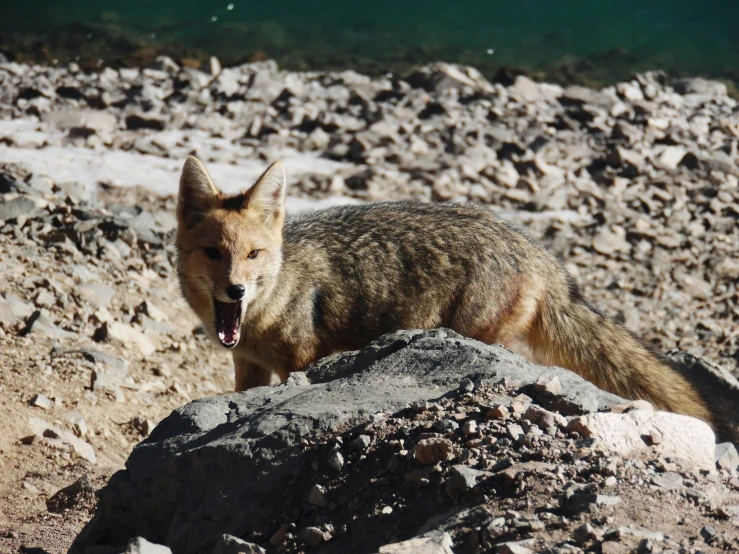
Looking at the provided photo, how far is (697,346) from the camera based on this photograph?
385 inches

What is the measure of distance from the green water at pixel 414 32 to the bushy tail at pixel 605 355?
10784 millimetres

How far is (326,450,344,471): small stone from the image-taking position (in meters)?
4.16

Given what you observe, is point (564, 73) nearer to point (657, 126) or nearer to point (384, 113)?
point (657, 126)

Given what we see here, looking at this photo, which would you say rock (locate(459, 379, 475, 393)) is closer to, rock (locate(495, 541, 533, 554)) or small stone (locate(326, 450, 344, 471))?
small stone (locate(326, 450, 344, 471))

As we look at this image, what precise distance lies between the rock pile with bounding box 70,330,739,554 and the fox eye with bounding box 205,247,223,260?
4.55 feet

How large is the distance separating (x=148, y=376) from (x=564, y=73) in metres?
12.1

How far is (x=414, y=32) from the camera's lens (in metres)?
18.2

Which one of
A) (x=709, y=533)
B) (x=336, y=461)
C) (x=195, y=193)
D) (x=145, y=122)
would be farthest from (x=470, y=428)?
(x=145, y=122)

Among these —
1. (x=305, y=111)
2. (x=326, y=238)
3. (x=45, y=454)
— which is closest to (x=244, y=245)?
(x=326, y=238)

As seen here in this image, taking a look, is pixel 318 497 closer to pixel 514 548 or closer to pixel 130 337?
pixel 514 548

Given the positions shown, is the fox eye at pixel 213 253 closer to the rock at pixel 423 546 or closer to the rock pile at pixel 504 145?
the rock at pixel 423 546

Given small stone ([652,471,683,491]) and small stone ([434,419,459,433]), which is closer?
small stone ([652,471,683,491])

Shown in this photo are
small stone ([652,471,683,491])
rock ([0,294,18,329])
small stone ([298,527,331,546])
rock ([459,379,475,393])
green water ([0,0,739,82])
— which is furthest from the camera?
green water ([0,0,739,82])

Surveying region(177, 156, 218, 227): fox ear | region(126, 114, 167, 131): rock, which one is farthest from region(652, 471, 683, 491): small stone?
region(126, 114, 167, 131): rock
